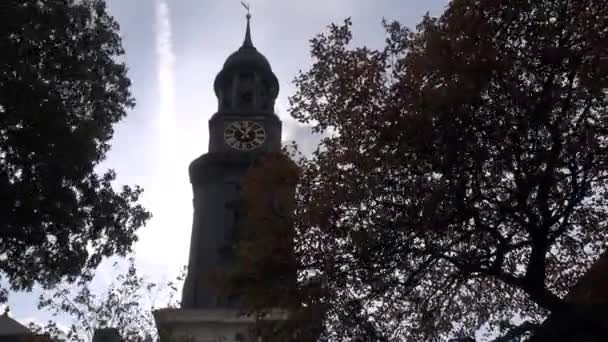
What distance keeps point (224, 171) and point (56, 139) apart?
28953 mm

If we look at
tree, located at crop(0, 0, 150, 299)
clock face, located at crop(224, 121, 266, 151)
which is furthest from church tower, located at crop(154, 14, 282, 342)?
tree, located at crop(0, 0, 150, 299)

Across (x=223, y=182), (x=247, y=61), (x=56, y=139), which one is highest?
(x=247, y=61)

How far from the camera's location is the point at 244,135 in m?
46.6

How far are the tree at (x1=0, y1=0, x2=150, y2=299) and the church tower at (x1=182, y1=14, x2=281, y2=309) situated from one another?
2339cm

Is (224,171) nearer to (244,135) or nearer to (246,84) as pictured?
(244,135)

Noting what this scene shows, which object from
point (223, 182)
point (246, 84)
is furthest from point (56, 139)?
point (246, 84)

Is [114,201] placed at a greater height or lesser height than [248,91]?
lesser

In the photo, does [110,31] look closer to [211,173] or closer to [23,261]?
[23,261]

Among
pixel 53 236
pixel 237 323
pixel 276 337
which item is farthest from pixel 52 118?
pixel 237 323

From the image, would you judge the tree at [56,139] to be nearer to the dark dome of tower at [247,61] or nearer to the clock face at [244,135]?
the clock face at [244,135]

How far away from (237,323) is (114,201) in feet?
73.9

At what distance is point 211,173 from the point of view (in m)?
46.1

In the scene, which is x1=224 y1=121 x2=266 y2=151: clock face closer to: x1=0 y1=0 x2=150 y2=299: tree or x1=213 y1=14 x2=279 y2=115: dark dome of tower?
x1=213 y1=14 x2=279 y2=115: dark dome of tower

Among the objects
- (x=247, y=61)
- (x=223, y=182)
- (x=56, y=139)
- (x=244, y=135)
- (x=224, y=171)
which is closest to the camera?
(x=56, y=139)
